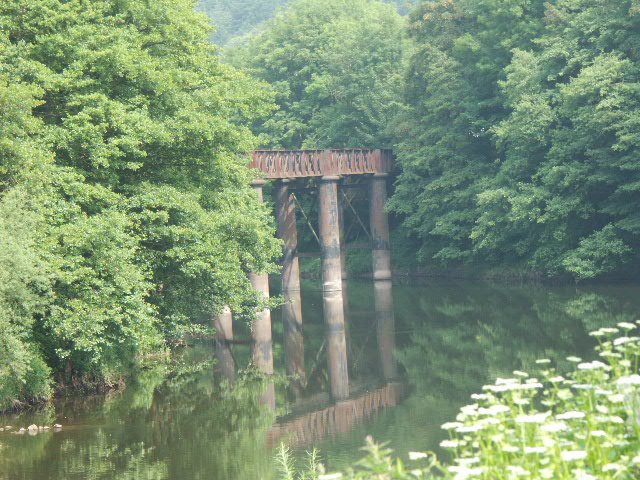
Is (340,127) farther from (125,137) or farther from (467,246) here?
(125,137)

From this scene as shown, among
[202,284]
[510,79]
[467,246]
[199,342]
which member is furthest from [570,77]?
[202,284]

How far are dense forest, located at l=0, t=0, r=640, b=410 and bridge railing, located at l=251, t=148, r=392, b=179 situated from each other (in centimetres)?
129

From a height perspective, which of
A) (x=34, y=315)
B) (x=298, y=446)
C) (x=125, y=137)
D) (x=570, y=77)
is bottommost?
(x=298, y=446)

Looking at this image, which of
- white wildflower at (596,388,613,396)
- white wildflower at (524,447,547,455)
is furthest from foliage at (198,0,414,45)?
white wildflower at (524,447,547,455)

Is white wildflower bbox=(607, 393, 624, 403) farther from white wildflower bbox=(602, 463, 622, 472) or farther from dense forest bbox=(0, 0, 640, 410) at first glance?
dense forest bbox=(0, 0, 640, 410)

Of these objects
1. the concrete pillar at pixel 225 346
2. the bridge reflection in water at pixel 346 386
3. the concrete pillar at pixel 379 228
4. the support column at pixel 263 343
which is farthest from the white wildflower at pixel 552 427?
the concrete pillar at pixel 379 228

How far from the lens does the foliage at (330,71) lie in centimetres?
5591

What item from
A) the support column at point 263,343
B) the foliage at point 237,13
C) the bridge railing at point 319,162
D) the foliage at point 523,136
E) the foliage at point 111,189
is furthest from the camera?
the foliage at point 237,13

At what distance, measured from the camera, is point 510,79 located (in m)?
42.3

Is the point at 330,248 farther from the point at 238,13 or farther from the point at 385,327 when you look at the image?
the point at 238,13

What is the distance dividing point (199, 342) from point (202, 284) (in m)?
7.59

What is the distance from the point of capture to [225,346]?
103ft

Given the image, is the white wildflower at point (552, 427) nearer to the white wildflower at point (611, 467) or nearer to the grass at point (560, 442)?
the grass at point (560, 442)

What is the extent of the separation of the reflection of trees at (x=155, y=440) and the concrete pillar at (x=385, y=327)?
3.53 m
